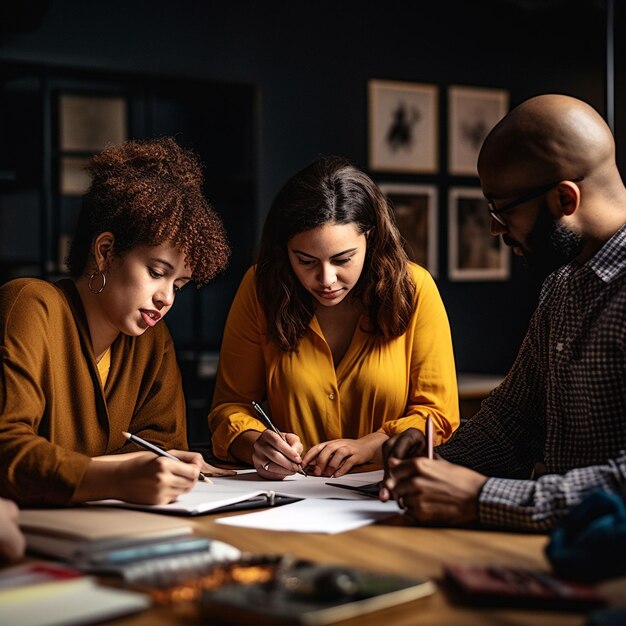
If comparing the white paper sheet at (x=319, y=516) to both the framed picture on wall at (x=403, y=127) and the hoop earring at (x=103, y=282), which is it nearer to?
the hoop earring at (x=103, y=282)

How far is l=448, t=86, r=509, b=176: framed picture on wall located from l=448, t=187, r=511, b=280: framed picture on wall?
0.17 meters

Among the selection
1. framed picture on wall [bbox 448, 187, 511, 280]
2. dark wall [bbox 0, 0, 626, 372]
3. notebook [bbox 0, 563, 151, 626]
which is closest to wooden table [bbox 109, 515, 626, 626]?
notebook [bbox 0, 563, 151, 626]

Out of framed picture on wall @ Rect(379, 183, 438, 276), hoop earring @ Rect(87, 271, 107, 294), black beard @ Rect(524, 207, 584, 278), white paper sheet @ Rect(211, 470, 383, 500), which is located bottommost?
white paper sheet @ Rect(211, 470, 383, 500)

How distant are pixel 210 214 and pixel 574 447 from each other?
36.7 inches

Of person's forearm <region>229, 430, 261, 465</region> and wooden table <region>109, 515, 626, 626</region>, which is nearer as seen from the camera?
wooden table <region>109, 515, 626, 626</region>

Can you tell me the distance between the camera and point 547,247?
1796 millimetres

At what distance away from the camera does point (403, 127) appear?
612 centimetres

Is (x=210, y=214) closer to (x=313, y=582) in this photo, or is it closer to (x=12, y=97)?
(x=313, y=582)

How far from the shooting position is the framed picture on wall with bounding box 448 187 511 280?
6293 mm

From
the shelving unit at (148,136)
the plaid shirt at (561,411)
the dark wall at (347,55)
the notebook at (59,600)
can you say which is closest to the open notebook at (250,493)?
the plaid shirt at (561,411)

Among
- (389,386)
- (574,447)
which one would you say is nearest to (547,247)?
(574,447)

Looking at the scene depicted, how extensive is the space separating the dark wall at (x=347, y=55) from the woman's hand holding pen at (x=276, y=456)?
3256mm

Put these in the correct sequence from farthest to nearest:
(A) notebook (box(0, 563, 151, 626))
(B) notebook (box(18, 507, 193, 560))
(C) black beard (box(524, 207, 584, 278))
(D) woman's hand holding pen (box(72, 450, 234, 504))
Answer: (C) black beard (box(524, 207, 584, 278)), (D) woman's hand holding pen (box(72, 450, 234, 504)), (B) notebook (box(18, 507, 193, 560)), (A) notebook (box(0, 563, 151, 626))

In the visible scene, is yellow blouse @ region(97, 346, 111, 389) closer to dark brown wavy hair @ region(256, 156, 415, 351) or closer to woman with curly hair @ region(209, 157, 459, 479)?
woman with curly hair @ region(209, 157, 459, 479)
